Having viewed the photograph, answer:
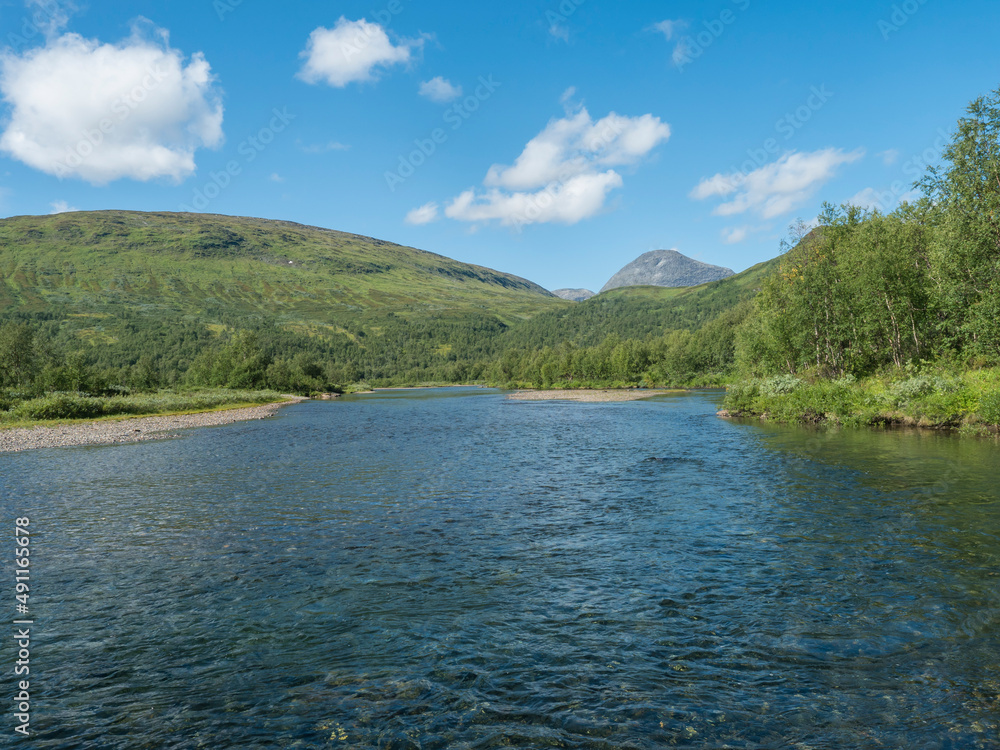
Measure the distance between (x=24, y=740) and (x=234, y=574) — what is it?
693 centimetres

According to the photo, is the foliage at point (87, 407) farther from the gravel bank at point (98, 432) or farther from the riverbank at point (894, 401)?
the riverbank at point (894, 401)

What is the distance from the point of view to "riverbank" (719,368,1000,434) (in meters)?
38.7

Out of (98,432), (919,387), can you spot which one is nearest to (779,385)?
(919,387)

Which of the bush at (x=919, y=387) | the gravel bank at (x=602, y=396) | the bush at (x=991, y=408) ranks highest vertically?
the bush at (x=919, y=387)

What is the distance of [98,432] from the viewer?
Answer: 55625 mm

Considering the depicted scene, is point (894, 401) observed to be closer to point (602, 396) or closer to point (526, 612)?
point (526, 612)

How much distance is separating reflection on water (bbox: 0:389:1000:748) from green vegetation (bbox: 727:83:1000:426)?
20463 millimetres

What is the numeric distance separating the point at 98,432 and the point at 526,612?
60288mm

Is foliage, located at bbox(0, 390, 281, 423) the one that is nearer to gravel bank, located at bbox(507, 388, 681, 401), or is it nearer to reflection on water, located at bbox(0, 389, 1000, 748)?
reflection on water, located at bbox(0, 389, 1000, 748)

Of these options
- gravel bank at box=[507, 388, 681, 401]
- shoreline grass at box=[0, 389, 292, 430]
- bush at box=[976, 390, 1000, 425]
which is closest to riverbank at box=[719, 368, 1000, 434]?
bush at box=[976, 390, 1000, 425]

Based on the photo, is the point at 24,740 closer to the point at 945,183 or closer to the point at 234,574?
the point at 234,574

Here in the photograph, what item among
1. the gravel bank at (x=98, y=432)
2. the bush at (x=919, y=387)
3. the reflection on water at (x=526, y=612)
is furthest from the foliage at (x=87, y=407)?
the bush at (x=919, y=387)

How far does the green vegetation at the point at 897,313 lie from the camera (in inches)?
1705

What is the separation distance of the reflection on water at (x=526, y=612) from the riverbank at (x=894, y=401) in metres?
16.2
